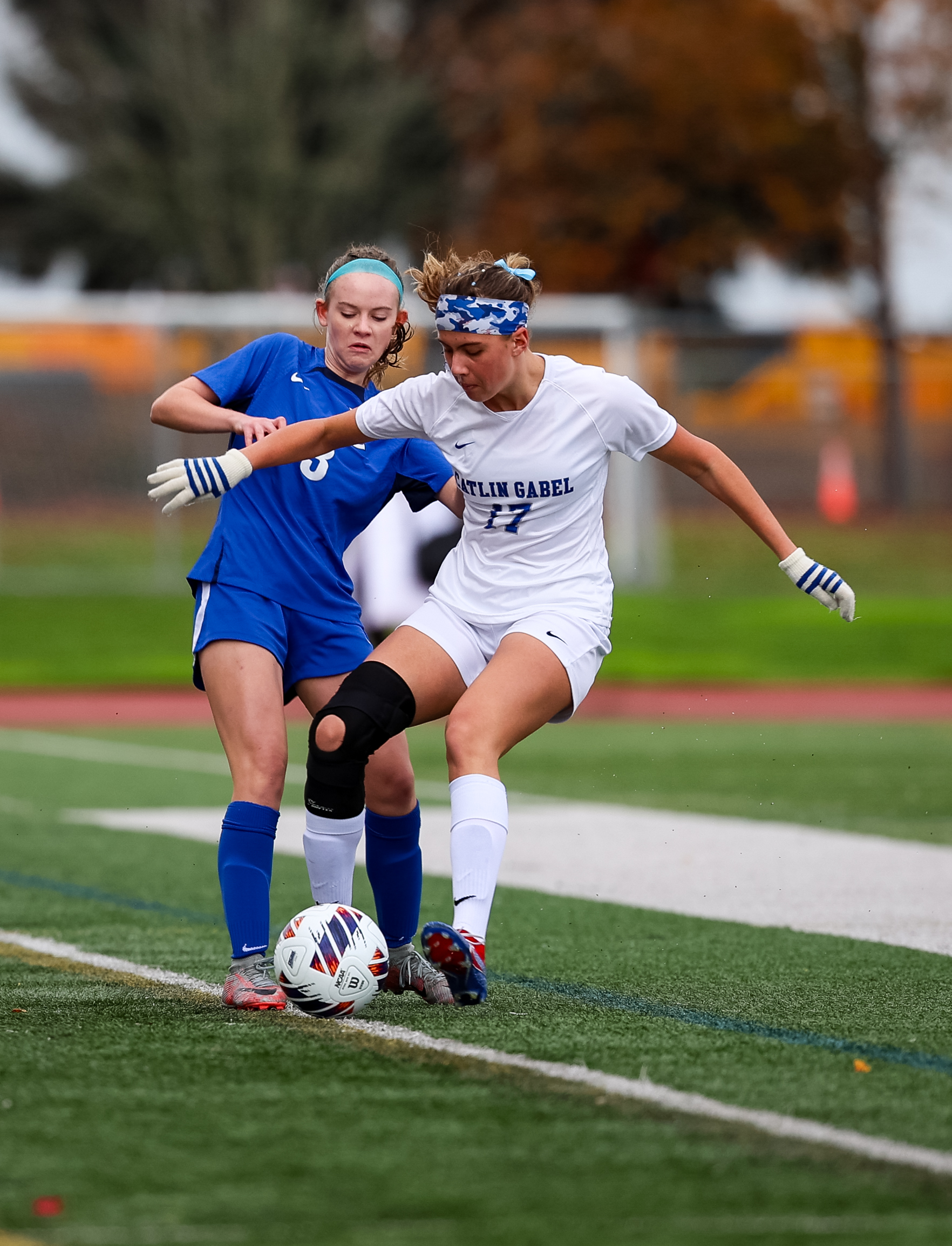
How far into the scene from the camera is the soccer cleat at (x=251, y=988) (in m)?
5.66

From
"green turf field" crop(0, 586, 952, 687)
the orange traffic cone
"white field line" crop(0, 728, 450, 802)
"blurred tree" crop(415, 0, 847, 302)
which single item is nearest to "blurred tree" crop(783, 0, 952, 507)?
"blurred tree" crop(415, 0, 847, 302)

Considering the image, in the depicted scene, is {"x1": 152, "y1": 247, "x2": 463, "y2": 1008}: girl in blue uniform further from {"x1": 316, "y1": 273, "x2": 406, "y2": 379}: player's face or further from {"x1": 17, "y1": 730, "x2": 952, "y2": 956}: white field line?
{"x1": 17, "y1": 730, "x2": 952, "y2": 956}: white field line

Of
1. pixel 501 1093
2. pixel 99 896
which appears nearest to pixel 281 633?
pixel 501 1093

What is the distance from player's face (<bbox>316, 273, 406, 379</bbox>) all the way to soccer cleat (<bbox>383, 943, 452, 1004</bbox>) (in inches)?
65.8

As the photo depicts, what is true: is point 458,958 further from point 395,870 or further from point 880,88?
point 880,88

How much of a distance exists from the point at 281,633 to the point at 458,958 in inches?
43.1

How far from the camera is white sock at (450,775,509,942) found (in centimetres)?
550

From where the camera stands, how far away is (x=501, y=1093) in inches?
180

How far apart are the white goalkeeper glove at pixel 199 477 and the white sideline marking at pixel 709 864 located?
108 inches

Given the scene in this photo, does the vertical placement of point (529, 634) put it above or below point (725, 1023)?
above

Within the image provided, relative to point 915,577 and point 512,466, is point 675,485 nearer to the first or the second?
point 915,577

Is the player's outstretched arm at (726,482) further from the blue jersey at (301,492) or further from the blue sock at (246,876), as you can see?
the blue sock at (246,876)

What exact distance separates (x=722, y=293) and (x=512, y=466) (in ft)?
136

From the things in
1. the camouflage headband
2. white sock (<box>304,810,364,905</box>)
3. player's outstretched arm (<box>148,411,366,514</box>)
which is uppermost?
the camouflage headband
